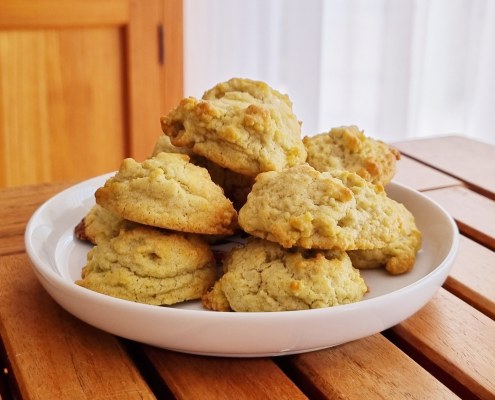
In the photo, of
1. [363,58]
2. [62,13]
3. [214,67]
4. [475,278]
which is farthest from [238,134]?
[363,58]

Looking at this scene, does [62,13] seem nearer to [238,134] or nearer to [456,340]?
[238,134]

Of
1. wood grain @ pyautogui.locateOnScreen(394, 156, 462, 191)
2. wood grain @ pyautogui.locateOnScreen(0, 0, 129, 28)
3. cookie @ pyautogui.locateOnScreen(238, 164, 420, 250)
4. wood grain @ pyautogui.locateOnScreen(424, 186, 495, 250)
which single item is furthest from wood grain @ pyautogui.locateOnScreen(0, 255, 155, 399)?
wood grain @ pyautogui.locateOnScreen(0, 0, 129, 28)

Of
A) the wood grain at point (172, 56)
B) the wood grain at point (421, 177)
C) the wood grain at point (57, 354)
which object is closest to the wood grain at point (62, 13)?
the wood grain at point (172, 56)

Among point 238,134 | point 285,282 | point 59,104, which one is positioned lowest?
point 59,104

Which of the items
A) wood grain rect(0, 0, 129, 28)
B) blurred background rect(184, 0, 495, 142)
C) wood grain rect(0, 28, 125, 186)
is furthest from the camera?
blurred background rect(184, 0, 495, 142)

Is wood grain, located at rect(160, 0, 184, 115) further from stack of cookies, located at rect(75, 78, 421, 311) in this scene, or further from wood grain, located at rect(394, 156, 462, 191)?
stack of cookies, located at rect(75, 78, 421, 311)

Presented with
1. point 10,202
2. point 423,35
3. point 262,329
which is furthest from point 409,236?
point 423,35

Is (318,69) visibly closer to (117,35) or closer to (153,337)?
(117,35)
